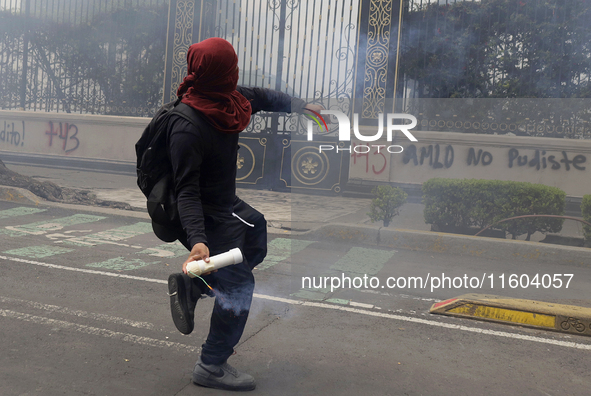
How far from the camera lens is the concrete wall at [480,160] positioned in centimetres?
997

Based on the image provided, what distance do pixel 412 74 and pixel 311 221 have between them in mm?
4487

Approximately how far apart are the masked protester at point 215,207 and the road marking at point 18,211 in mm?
5935

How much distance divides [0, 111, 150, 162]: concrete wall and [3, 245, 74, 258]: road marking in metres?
7.43

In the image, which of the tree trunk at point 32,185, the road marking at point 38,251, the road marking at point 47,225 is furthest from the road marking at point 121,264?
the tree trunk at point 32,185

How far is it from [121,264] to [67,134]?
9462 millimetres

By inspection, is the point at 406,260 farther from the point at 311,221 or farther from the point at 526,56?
the point at 526,56

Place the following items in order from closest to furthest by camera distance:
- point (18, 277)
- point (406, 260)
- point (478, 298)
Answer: point (478, 298), point (18, 277), point (406, 260)

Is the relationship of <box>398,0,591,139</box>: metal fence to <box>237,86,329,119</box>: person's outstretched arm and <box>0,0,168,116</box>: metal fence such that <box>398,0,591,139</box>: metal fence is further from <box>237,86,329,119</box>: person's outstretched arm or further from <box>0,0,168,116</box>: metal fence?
<box>237,86,329,119</box>: person's outstretched arm

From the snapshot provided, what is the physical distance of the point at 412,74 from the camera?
1103 cm

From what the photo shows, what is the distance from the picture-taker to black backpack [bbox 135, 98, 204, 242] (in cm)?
274

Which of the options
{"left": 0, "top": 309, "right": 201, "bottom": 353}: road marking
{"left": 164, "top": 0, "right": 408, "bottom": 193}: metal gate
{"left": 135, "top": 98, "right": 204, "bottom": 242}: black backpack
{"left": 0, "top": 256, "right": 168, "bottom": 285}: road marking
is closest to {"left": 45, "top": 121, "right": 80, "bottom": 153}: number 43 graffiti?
{"left": 164, "top": 0, "right": 408, "bottom": 193}: metal gate

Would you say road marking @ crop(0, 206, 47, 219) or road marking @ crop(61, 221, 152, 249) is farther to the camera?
road marking @ crop(0, 206, 47, 219)

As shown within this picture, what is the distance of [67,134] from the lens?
1388 cm

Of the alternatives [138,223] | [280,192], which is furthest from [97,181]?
[138,223]
